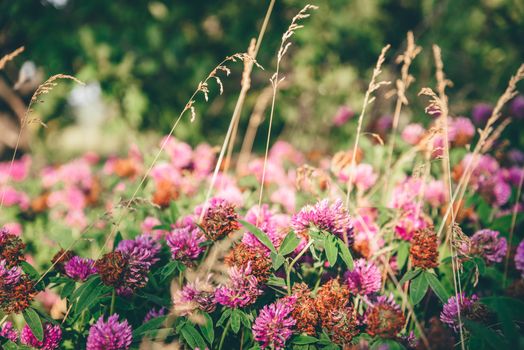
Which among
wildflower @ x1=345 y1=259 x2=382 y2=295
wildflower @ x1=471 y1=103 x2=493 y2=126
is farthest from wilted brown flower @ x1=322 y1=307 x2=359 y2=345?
wildflower @ x1=471 y1=103 x2=493 y2=126

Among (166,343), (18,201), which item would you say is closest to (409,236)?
(166,343)

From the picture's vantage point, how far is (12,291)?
1.04m

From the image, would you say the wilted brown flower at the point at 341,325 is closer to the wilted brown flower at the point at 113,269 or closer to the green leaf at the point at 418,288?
the green leaf at the point at 418,288

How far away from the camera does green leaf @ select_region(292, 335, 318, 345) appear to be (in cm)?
102

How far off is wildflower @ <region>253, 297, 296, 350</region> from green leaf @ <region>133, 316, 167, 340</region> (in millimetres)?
260

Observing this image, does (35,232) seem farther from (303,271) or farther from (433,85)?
(433,85)

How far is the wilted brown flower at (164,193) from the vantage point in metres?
1.70

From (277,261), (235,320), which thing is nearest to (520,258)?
(277,261)

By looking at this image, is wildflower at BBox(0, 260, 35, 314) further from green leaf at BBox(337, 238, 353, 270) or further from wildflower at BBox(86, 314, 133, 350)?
green leaf at BBox(337, 238, 353, 270)

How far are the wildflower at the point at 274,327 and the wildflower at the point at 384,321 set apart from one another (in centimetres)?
20

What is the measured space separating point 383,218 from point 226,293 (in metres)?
0.71

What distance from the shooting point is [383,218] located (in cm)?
146

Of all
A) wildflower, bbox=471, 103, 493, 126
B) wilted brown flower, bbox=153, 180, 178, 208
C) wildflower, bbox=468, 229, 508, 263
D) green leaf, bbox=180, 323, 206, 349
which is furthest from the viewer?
wildflower, bbox=471, 103, 493, 126

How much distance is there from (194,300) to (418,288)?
623 millimetres
